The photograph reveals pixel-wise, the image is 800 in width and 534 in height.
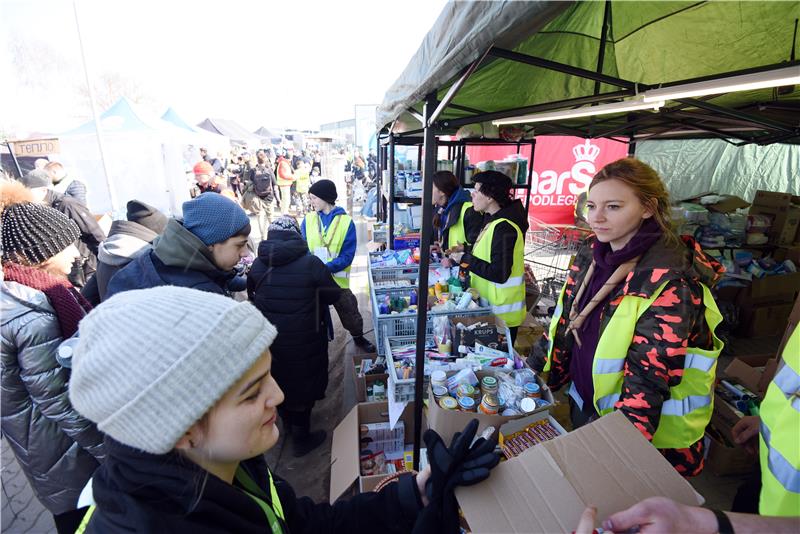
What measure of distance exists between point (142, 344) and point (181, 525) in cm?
42

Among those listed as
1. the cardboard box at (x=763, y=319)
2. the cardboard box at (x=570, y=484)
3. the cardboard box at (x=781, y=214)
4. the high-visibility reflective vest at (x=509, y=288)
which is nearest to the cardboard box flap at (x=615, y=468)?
the cardboard box at (x=570, y=484)

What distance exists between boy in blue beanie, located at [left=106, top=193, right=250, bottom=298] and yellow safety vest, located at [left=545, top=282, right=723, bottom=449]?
212 centimetres

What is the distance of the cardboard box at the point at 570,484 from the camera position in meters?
0.99

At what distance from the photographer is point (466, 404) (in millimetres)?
1871

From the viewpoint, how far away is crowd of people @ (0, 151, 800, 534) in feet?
2.64

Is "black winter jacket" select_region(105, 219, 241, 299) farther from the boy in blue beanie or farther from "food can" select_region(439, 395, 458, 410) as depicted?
"food can" select_region(439, 395, 458, 410)

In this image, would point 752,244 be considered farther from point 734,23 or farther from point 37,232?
point 37,232

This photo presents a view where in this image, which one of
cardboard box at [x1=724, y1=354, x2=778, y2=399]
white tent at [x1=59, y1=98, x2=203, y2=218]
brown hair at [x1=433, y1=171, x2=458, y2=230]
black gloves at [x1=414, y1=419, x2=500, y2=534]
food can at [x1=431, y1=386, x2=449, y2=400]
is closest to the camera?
black gloves at [x1=414, y1=419, x2=500, y2=534]

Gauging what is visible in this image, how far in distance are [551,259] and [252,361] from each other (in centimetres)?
Answer: 811

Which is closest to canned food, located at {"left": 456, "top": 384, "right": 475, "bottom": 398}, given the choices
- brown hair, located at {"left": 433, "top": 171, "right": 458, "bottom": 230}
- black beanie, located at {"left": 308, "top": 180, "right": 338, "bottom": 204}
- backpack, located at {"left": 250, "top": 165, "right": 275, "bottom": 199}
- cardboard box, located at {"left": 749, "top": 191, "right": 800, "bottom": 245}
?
black beanie, located at {"left": 308, "top": 180, "right": 338, "bottom": 204}

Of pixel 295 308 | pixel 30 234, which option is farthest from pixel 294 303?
pixel 30 234

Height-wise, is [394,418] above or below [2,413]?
below

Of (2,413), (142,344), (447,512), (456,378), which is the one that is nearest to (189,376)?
(142,344)

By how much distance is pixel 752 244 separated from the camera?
5.29 metres
